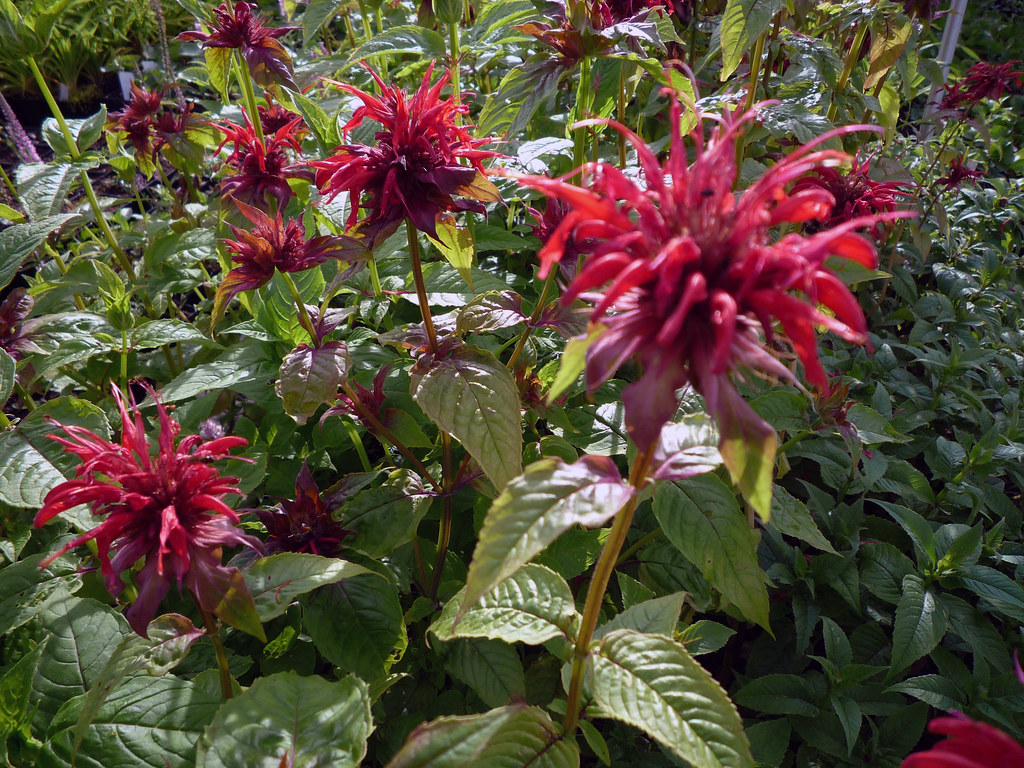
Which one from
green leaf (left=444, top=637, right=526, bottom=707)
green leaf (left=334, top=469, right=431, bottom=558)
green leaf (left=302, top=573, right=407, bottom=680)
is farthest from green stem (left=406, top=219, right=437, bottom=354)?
green leaf (left=444, top=637, right=526, bottom=707)

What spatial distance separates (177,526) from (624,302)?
1.66 feet

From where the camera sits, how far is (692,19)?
1.70 m

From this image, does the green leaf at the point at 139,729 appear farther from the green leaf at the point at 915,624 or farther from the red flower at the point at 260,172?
the green leaf at the point at 915,624

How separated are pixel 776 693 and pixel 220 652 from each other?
881mm

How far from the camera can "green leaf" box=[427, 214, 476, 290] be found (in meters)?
0.91

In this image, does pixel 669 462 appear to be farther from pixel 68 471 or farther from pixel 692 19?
pixel 692 19

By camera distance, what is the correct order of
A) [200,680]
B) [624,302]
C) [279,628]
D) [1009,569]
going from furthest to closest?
[1009,569], [279,628], [200,680], [624,302]

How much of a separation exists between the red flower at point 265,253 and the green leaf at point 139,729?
19.2 inches

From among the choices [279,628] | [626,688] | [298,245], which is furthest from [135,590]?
[626,688]

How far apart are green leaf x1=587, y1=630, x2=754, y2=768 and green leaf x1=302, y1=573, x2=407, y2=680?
0.32m

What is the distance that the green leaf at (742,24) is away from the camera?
93 cm

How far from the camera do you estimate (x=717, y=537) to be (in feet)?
2.70

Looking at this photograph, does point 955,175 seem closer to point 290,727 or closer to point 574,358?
point 574,358

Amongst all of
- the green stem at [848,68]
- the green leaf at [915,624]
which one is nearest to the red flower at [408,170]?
the green stem at [848,68]
